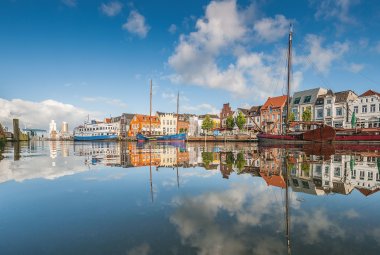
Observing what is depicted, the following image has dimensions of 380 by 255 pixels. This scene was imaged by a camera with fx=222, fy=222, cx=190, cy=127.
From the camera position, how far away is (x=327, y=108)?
54.9 meters

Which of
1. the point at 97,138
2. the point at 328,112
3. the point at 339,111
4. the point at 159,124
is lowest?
the point at 97,138

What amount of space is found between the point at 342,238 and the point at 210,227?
1.95 metres

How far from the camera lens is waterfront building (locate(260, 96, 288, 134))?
6612cm

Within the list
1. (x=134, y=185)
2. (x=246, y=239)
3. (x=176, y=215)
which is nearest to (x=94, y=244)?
(x=176, y=215)

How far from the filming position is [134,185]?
7.29 metres

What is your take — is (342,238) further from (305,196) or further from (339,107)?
(339,107)

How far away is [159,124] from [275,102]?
46.4 meters

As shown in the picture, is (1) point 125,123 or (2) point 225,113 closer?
(2) point 225,113

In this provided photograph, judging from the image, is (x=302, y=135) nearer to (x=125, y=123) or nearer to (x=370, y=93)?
(x=370, y=93)

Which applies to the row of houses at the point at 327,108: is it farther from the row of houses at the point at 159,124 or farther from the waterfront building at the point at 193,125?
the waterfront building at the point at 193,125

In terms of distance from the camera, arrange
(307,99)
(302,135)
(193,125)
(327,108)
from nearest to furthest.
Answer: (302,135) → (327,108) → (307,99) → (193,125)

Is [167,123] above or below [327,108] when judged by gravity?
below

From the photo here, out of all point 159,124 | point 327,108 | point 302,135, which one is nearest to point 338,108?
point 327,108

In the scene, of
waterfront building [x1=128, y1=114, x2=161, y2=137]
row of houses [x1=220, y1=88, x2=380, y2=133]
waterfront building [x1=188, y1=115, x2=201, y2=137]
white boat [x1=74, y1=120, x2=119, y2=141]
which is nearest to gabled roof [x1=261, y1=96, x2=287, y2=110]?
row of houses [x1=220, y1=88, x2=380, y2=133]
